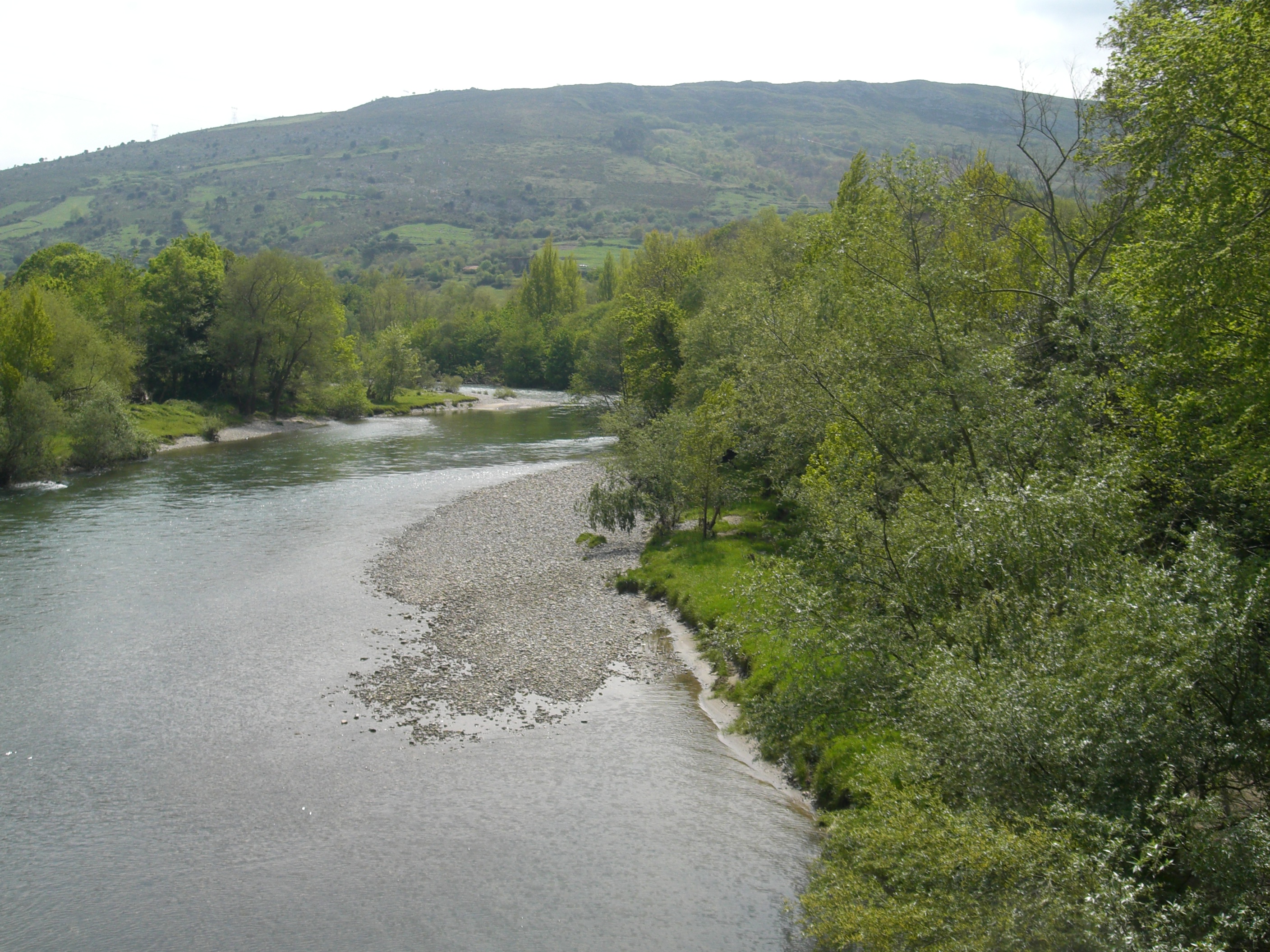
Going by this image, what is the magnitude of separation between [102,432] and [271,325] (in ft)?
92.9

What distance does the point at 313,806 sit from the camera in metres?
17.6

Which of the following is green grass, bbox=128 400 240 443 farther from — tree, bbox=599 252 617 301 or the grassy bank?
tree, bbox=599 252 617 301

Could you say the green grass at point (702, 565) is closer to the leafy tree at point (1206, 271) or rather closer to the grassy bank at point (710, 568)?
the grassy bank at point (710, 568)

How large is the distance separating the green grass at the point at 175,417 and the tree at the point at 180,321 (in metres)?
3.58

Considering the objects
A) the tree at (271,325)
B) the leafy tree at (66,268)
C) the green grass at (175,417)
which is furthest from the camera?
the leafy tree at (66,268)

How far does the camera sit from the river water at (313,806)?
14.1 meters

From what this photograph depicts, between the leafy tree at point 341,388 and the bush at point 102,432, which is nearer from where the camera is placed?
the bush at point 102,432

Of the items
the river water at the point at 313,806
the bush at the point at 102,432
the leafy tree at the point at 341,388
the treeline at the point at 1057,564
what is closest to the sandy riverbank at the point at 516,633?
the river water at the point at 313,806

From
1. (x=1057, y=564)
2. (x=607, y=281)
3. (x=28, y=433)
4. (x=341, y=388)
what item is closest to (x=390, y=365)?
(x=341, y=388)

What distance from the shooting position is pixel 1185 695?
10.5 meters

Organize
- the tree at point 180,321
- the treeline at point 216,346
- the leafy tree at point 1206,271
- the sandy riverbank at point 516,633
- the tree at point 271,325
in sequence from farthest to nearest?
the tree at point 271,325
the tree at point 180,321
the treeline at point 216,346
the sandy riverbank at point 516,633
the leafy tree at point 1206,271

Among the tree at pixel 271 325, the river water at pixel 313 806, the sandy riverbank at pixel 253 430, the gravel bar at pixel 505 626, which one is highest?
the tree at pixel 271 325

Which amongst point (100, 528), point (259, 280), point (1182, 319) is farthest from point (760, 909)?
point (259, 280)

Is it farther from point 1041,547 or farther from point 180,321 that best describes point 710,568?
point 180,321
